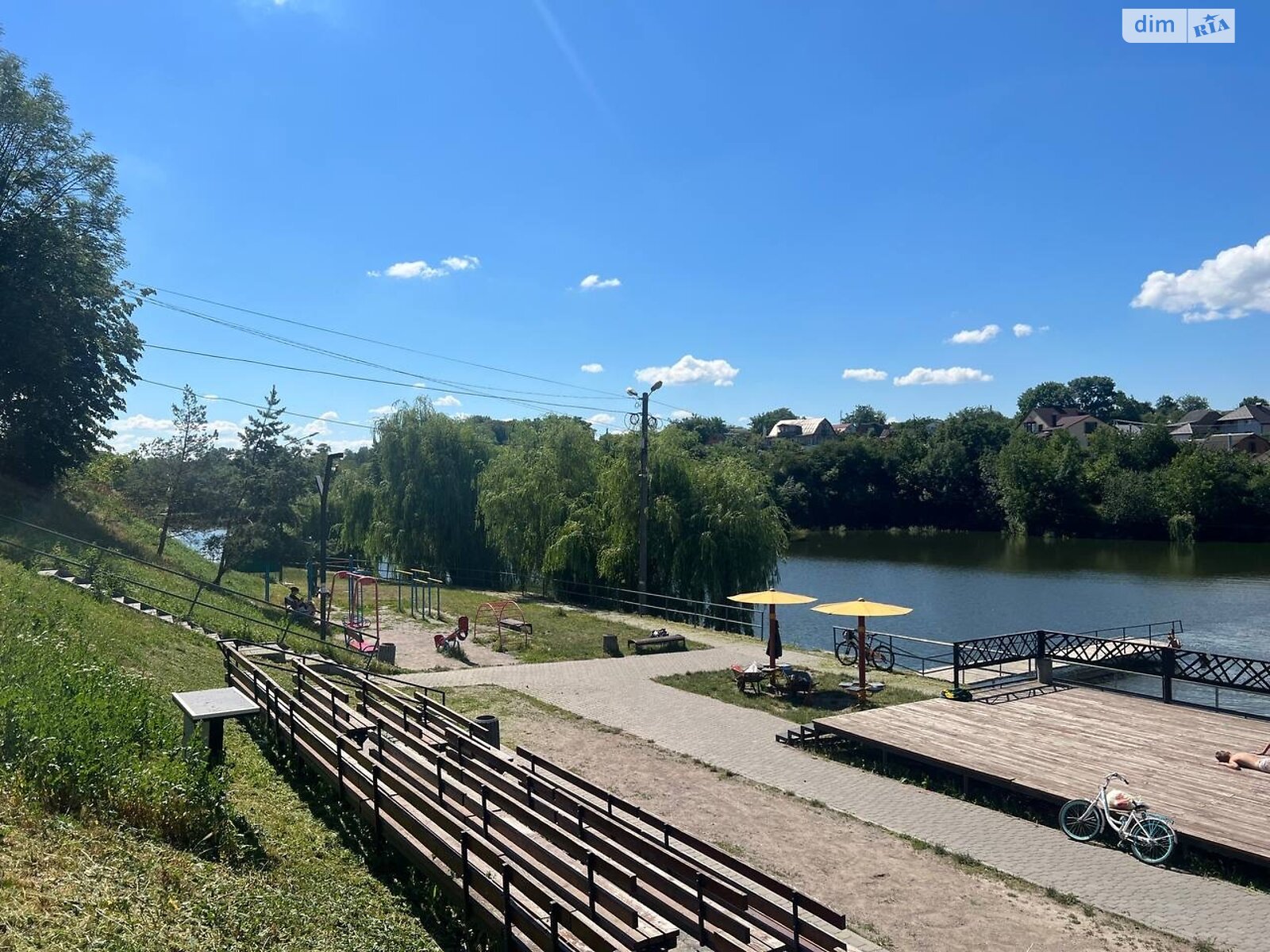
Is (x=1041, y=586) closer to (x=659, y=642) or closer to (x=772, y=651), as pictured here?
(x=659, y=642)

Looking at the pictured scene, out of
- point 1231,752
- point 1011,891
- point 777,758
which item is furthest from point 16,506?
point 1231,752

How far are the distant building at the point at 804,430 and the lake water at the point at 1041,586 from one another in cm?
7417

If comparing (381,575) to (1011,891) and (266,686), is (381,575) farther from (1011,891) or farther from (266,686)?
(1011,891)

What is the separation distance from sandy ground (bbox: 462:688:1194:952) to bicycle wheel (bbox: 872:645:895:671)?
8.45m

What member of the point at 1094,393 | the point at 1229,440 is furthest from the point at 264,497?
the point at 1094,393

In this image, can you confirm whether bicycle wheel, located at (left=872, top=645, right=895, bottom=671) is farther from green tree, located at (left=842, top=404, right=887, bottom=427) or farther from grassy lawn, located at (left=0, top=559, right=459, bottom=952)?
green tree, located at (left=842, top=404, right=887, bottom=427)

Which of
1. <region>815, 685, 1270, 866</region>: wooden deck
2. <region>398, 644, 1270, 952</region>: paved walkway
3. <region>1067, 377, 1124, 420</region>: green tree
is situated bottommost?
<region>398, 644, 1270, 952</region>: paved walkway

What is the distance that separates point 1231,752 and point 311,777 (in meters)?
11.5

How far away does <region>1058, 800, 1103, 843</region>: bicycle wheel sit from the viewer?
30.3ft

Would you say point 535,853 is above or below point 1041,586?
above

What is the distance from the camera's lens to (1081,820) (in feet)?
30.5

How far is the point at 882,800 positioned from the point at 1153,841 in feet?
9.74

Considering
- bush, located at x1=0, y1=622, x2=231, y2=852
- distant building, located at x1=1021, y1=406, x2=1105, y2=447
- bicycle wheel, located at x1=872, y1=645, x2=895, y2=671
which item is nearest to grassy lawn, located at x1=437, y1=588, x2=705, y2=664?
bicycle wheel, located at x1=872, y1=645, x2=895, y2=671

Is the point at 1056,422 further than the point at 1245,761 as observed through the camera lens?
Yes
